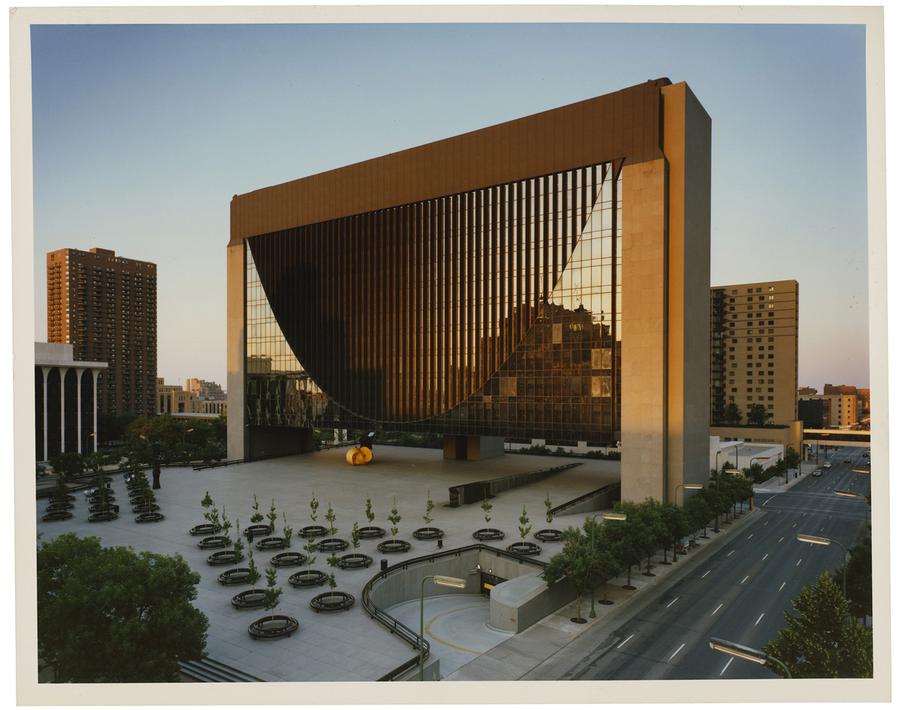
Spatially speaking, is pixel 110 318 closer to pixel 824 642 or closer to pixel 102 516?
pixel 102 516

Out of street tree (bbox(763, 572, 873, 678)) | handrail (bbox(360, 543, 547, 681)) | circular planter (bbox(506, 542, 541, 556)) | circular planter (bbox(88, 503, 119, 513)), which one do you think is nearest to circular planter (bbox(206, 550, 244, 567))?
handrail (bbox(360, 543, 547, 681))

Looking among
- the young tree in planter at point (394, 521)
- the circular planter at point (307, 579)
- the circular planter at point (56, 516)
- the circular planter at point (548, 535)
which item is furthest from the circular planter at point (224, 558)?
the circular planter at point (548, 535)

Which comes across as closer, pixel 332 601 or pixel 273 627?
pixel 273 627

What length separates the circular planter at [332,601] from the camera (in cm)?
3272

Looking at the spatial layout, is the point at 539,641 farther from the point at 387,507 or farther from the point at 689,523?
the point at 387,507

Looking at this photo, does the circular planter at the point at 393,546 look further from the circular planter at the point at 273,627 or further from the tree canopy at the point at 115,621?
the tree canopy at the point at 115,621

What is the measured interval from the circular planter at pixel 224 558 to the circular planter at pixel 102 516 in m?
16.9

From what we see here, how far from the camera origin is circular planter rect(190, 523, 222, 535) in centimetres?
4747

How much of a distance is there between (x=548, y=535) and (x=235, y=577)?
2294cm

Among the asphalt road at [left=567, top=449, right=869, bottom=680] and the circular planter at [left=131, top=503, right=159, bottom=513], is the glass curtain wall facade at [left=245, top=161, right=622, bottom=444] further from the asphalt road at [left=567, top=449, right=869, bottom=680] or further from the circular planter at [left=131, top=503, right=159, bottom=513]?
the circular planter at [left=131, top=503, right=159, bottom=513]

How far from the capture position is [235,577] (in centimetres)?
3684

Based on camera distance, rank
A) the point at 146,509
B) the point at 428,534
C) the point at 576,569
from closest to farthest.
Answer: the point at 576,569 < the point at 428,534 < the point at 146,509

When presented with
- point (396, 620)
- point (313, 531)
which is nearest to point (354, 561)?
point (313, 531)
